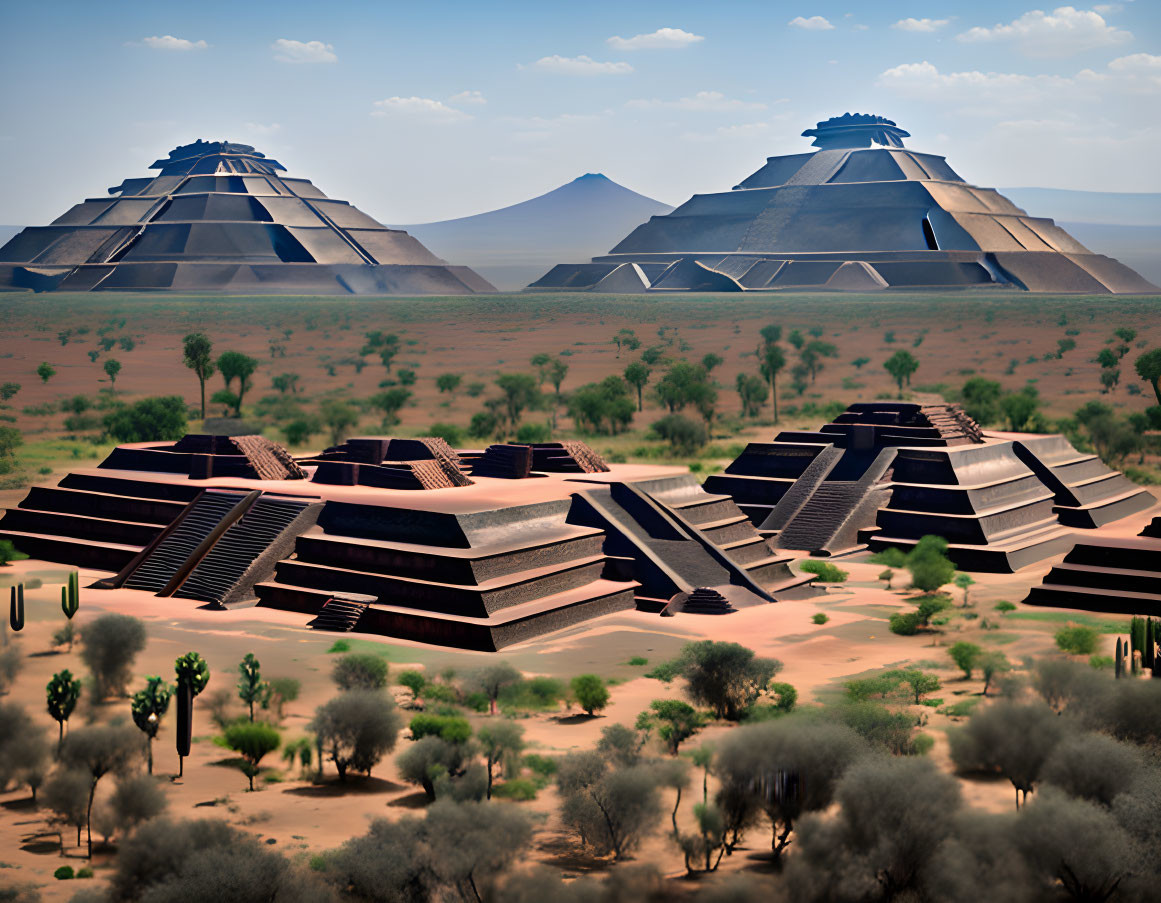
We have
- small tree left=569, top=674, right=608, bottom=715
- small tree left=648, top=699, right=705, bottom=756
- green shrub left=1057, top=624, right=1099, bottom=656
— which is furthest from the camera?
green shrub left=1057, top=624, right=1099, bottom=656

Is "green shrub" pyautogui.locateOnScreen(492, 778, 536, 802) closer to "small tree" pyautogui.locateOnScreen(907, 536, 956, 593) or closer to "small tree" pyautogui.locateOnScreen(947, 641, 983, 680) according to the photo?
"small tree" pyautogui.locateOnScreen(947, 641, 983, 680)

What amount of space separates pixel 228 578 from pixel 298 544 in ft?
4.18

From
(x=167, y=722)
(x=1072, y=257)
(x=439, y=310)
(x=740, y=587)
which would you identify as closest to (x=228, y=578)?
(x=167, y=722)

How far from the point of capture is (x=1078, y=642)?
1934 cm

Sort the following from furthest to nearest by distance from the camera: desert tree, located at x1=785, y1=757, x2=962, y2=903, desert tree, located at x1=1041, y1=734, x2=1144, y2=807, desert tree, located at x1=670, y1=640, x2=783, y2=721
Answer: desert tree, located at x1=670, y1=640, x2=783, y2=721
desert tree, located at x1=1041, y1=734, x2=1144, y2=807
desert tree, located at x1=785, y1=757, x2=962, y2=903

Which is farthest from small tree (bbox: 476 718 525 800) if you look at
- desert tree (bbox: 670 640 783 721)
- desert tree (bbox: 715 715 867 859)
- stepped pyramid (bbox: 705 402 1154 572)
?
stepped pyramid (bbox: 705 402 1154 572)

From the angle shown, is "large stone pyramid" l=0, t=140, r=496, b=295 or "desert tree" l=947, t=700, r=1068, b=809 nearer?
"desert tree" l=947, t=700, r=1068, b=809

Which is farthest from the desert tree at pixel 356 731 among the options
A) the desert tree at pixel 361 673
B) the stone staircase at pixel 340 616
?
the stone staircase at pixel 340 616

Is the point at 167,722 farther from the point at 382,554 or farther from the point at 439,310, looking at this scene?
the point at 439,310

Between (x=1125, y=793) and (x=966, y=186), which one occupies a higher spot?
(x=966, y=186)

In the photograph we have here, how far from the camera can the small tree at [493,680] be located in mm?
17188

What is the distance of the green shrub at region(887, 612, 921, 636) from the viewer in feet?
70.0

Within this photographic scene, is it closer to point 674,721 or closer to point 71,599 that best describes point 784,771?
point 674,721

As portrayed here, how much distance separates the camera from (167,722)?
16.6 meters
